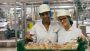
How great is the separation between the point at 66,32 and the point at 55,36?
0.14 m

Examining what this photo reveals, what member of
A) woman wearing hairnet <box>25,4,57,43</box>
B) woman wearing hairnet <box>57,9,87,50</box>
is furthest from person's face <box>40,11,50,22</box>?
woman wearing hairnet <box>57,9,87,50</box>

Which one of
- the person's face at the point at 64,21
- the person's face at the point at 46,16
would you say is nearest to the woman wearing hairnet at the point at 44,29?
the person's face at the point at 46,16

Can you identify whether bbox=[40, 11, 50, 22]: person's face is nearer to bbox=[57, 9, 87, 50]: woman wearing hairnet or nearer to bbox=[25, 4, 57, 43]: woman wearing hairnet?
bbox=[25, 4, 57, 43]: woman wearing hairnet

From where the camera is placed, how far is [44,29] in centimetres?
258

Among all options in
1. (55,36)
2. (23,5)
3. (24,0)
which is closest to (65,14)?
(55,36)

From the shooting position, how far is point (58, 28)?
250cm

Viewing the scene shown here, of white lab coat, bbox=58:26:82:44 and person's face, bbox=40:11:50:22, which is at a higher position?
person's face, bbox=40:11:50:22

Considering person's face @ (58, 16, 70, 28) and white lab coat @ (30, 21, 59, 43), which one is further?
white lab coat @ (30, 21, 59, 43)

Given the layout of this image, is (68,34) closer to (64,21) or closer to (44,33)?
(64,21)

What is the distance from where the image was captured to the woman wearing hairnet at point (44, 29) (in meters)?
2.48

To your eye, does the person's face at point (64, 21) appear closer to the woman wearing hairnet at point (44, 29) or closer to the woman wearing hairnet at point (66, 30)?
the woman wearing hairnet at point (66, 30)

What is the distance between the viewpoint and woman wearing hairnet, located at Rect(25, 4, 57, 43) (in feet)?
8.14

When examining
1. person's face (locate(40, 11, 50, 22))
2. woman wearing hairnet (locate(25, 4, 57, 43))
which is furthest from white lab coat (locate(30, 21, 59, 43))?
person's face (locate(40, 11, 50, 22))

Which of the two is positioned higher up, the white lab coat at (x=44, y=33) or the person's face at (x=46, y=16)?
the person's face at (x=46, y=16)
